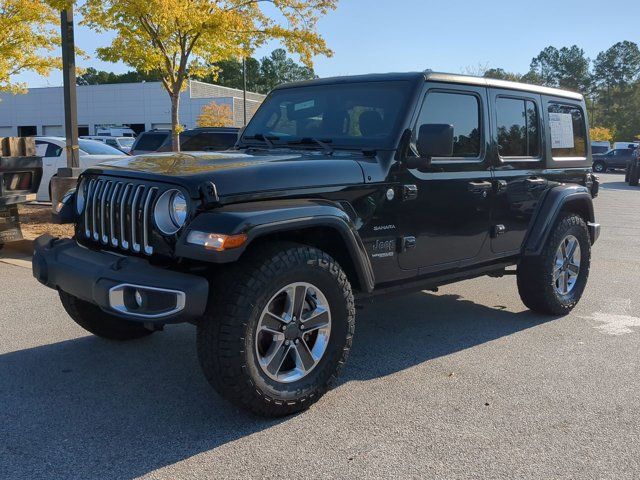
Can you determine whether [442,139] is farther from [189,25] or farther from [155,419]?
[189,25]

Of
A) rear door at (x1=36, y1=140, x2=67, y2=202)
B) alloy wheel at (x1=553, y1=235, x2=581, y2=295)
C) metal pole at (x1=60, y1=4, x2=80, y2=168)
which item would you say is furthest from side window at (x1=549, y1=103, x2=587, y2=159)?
rear door at (x1=36, y1=140, x2=67, y2=202)

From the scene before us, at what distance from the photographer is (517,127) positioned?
16.7 ft

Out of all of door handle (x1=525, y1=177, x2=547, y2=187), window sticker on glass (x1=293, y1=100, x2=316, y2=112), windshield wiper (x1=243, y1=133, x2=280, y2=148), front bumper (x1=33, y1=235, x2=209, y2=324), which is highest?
window sticker on glass (x1=293, y1=100, x2=316, y2=112)

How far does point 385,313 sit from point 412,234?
1.68 meters

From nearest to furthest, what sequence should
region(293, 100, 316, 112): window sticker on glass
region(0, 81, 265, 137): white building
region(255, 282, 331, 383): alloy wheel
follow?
region(255, 282, 331, 383): alloy wheel
region(293, 100, 316, 112): window sticker on glass
region(0, 81, 265, 137): white building

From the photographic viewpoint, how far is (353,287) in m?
3.86

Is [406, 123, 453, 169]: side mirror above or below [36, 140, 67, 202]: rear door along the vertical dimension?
below

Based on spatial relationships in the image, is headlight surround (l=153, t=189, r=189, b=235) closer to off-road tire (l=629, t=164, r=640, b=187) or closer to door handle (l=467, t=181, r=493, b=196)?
door handle (l=467, t=181, r=493, b=196)

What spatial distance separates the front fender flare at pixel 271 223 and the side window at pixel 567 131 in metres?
2.68

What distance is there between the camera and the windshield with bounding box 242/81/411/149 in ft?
13.6

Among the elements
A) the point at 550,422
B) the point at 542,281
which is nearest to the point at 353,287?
the point at 550,422

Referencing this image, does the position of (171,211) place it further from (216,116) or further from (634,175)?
(216,116)

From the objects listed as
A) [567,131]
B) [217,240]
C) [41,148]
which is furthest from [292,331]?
[41,148]

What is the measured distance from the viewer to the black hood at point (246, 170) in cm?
327
